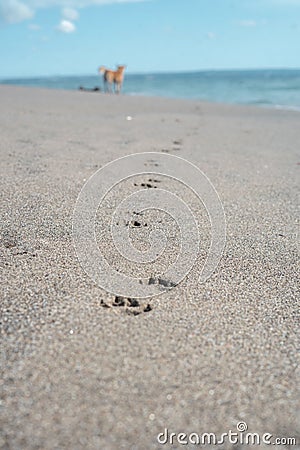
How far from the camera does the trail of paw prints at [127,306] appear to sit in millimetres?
1460

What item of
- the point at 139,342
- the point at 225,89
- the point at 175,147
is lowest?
the point at 139,342

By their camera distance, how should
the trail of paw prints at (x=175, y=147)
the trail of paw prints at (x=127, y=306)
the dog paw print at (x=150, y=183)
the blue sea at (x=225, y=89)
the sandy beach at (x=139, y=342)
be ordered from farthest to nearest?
the blue sea at (x=225, y=89)
the trail of paw prints at (x=175, y=147)
the dog paw print at (x=150, y=183)
the trail of paw prints at (x=127, y=306)
the sandy beach at (x=139, y=342)

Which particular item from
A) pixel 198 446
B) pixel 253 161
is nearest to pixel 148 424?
pixel 198 446

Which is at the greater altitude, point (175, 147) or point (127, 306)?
point (175, 147)

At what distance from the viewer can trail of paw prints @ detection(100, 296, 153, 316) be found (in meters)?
1.46

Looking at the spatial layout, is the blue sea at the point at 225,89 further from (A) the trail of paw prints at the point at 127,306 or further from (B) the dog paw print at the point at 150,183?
(A) the trail of paw prints at the point at 127,306

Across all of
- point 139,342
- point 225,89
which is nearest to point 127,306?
point 139,342

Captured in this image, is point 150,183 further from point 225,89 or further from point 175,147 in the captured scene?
point 225,89

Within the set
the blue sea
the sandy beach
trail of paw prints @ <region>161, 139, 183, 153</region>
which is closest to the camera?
the sandy beach

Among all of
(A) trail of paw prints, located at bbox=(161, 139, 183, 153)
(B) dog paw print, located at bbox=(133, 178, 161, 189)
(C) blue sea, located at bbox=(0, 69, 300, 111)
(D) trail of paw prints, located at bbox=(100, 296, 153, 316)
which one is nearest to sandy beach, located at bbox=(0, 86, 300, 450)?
(D) trail of paw prints, located at bbox=(100, 296, 153, 316)

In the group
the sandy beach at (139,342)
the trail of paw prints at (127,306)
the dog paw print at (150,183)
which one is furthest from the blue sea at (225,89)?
the trail of paw prints at (127,306)

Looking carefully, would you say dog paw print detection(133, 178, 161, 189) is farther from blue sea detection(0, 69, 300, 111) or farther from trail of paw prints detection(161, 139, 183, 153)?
→ blue sea detection(0, 69, 300, 111)

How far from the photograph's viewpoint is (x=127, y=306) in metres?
1.49

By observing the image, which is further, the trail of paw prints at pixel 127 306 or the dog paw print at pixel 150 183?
the dog paw print at pixel 150 183
